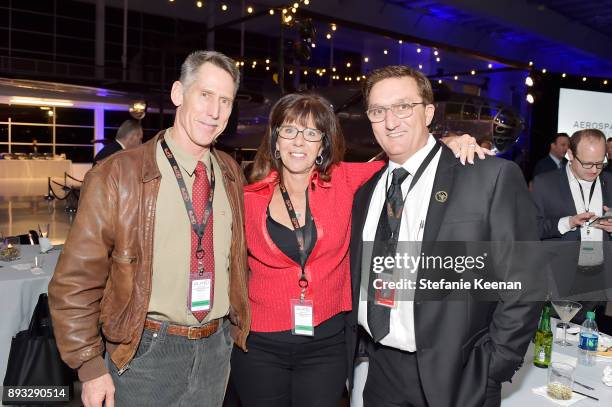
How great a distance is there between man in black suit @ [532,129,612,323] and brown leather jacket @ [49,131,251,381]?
9.40ft

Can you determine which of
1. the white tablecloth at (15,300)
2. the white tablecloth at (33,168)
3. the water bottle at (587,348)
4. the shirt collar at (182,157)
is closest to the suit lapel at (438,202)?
the shirt collar at (182,157)

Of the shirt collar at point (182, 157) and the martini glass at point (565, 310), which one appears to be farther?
the martini glass at point (565, 310)

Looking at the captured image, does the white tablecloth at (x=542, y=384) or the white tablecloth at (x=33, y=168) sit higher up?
the white tablecloth at (x=33, y=168)

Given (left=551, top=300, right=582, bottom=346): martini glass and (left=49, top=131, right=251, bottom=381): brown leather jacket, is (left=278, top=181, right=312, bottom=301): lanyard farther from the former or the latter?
(left=551, top=300, right=582, bottom=346): martini glass

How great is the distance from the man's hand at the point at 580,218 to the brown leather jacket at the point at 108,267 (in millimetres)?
2785

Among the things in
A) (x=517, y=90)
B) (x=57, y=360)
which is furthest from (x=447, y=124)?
(x=517, y=90)

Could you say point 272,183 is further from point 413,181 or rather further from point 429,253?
point 429,253

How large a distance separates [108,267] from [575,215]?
10.00ft

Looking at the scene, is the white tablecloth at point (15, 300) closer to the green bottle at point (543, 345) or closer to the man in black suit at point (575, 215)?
the green bottle at point (543, 345)

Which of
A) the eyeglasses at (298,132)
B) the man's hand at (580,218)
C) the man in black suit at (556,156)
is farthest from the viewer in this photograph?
the man in black suit at (556,156)

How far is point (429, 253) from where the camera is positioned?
1765 mm

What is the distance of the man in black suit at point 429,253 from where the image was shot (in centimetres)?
172

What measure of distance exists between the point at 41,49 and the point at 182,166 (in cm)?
2285

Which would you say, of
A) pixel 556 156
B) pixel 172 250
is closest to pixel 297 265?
pixel 172 250
